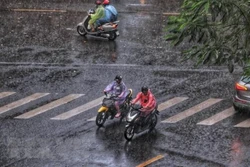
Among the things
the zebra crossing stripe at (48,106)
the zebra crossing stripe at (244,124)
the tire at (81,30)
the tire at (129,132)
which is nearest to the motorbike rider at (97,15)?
the tire at (81,30)

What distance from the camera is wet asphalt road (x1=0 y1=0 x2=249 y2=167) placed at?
14617 millimetres

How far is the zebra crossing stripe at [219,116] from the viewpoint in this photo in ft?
54.6

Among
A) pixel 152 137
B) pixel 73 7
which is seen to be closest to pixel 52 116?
pixel 152 137

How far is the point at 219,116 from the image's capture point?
17047 millimetres

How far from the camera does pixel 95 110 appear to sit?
17.3 metres

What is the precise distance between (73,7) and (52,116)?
469 inches

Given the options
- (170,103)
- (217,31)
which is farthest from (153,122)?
(217,31)

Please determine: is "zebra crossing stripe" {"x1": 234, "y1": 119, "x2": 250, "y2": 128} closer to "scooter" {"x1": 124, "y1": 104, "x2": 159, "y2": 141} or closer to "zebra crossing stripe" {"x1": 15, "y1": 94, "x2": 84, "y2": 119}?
"scooter" {"x1": 124, "y1": 104, "x2": 159, "y2": 141}

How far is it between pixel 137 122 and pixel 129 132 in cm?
35

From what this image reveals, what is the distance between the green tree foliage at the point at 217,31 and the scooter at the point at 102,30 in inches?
594

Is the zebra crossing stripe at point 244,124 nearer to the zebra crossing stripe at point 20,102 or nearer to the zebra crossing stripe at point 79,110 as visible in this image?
the zebra crossing stripe at point 79,110

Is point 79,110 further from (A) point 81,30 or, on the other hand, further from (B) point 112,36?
(A) point 81,30

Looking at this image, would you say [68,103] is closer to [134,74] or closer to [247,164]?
[134,74]

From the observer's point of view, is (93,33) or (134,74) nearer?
(134,74)
